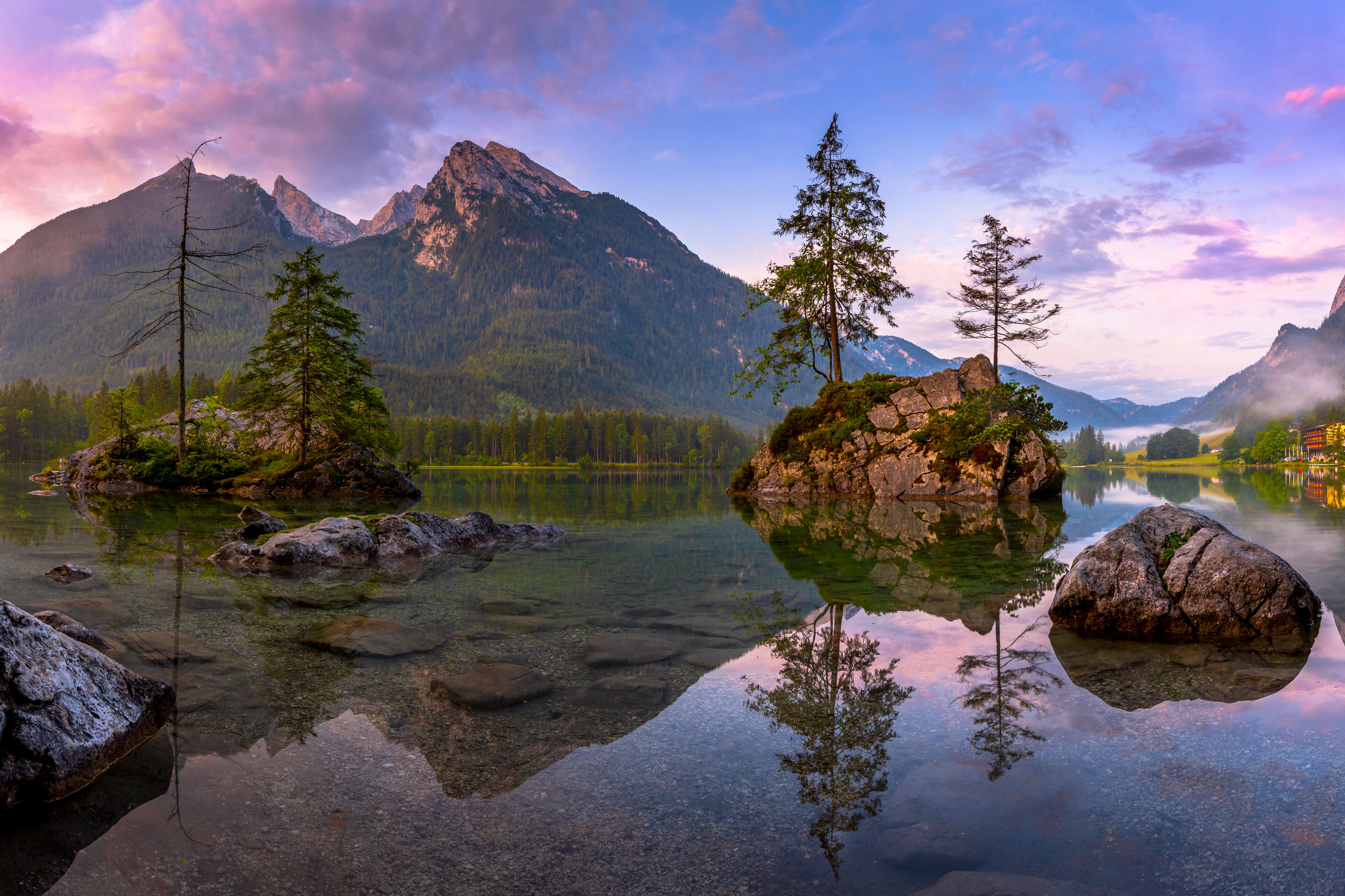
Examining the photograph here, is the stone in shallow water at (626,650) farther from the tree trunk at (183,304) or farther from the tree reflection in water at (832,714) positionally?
the tree trunk at (183,304)

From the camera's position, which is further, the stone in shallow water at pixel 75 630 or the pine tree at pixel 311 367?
the pine tree at pixel 311 367

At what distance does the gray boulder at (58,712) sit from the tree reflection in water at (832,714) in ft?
15.0

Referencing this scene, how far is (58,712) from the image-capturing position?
441cm

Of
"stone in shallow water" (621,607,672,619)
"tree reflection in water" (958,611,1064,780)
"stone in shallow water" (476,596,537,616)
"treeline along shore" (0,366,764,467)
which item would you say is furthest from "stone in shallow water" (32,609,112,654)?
"treeline along shore" (0,366,764,467)

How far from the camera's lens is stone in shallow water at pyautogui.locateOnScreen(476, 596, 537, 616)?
9250 mm

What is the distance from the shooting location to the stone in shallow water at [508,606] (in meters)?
9.25

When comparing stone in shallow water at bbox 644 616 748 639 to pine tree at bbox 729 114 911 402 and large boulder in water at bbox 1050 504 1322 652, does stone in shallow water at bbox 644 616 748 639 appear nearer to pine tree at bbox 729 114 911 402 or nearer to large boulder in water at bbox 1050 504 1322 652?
large boulder in water at bbox 1050 504 1322 652

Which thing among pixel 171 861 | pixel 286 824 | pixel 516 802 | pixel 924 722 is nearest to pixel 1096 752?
pixel 924 722

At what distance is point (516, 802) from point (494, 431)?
529 ft

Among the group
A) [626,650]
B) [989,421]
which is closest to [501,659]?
[626,650]

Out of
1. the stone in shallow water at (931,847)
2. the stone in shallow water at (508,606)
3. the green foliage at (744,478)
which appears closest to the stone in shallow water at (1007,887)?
the stone in shallow water at (931,847)

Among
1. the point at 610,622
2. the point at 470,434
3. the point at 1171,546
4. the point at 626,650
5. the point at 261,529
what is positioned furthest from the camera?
the point at 470,434

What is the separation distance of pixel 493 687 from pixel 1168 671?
6716 millimetres

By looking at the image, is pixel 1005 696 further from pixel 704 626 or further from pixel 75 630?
pixel 75 630
